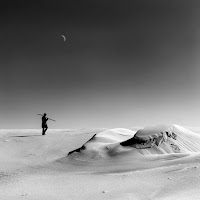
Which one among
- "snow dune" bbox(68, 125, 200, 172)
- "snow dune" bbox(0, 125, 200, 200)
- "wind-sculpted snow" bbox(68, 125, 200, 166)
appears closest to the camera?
"snow dune" bbox(0, 125, 200, 200)

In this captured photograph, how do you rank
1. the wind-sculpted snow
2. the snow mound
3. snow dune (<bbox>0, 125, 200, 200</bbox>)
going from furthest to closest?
the snow mound < the wind-sculpted snow < snow dune (<bbox>0, 125, 200, 200</bbox>)

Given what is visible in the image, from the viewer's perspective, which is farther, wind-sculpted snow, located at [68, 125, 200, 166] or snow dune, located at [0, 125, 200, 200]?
wind-sculpted snow, located at [68, 125, 200, 166]

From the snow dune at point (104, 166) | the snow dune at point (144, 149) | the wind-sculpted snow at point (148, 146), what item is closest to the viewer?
the snow dune at point (104, 166)

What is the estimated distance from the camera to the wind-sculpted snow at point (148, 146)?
10500 millimetres

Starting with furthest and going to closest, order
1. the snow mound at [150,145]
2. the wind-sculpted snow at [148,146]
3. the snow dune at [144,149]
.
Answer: the snow mound at [150,145] → the wind-sculpted snow at [148,146] → the snow dune at [144,149]

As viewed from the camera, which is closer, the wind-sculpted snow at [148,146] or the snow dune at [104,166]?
the snow dune at [104,166]

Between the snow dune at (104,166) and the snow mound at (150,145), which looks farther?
the snow mound at (150,145)

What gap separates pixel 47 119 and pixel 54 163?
19.7 ft

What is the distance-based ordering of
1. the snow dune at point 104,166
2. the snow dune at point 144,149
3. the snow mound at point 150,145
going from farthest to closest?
the snow mound at point 150,145 → the snow dune at point 144,149 → the snow dune at point 104,166

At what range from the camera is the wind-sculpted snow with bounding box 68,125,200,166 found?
10500mm

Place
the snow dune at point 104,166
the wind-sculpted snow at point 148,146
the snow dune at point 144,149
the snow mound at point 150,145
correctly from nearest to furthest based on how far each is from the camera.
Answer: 1. the snow dune at point 104,166
2. the snow dune at point 144,149
3. the wind-sculpted snow at point 148,146
4. the snow mound at point 150,145

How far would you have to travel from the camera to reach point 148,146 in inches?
424

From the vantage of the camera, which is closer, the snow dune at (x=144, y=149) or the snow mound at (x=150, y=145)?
the snow dune at (x=144, y=149)

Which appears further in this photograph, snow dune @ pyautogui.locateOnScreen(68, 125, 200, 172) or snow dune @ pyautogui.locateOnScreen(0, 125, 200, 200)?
snow dune @ pyautogui.locateOnScreen(68, 125, 200, 172)
